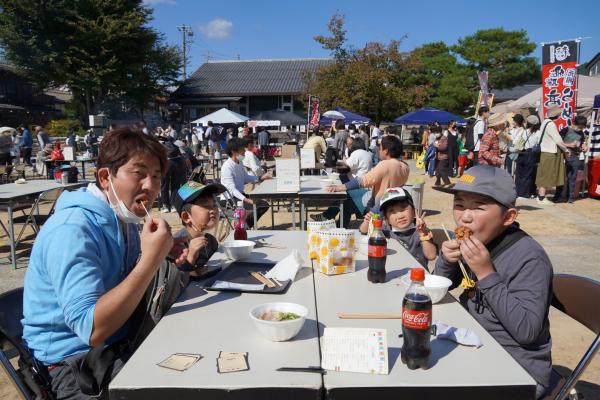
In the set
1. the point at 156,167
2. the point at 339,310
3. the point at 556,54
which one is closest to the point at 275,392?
the point at 339,310

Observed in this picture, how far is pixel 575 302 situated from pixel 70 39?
1279 inches

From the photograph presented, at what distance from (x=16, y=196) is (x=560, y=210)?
941 cm

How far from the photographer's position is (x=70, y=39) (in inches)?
1111

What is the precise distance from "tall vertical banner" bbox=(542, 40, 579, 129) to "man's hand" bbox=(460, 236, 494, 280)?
10.3 metres

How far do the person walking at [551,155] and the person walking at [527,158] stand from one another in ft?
0.71

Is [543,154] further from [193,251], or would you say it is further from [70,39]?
[70,39]

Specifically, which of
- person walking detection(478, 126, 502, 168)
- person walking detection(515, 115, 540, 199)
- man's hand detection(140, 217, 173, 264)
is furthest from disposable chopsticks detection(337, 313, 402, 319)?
person walking detection(515, 115, 540, 199)

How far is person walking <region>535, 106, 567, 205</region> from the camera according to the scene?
30.7ft

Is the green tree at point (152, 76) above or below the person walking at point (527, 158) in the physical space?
above

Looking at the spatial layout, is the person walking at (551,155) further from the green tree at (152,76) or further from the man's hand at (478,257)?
the green tree at (152,76)

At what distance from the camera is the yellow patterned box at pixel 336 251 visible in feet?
7.78

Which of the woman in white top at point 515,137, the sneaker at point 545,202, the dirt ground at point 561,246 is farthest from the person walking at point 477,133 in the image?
the sneaker at point 545,202

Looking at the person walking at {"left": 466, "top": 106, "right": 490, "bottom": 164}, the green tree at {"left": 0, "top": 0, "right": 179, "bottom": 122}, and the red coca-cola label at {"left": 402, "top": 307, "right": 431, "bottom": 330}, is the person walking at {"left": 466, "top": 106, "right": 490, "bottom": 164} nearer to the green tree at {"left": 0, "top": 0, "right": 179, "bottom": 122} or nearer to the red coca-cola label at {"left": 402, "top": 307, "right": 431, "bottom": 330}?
the red coca-cola label at {"left": 402, "top": 307, "right": 431, "bottom": 330}

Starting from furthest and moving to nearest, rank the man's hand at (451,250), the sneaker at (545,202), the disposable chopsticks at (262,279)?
the sneaker at (545,202) < the disposable chopsticks at (262,279) < the man's hand at (451,250)
